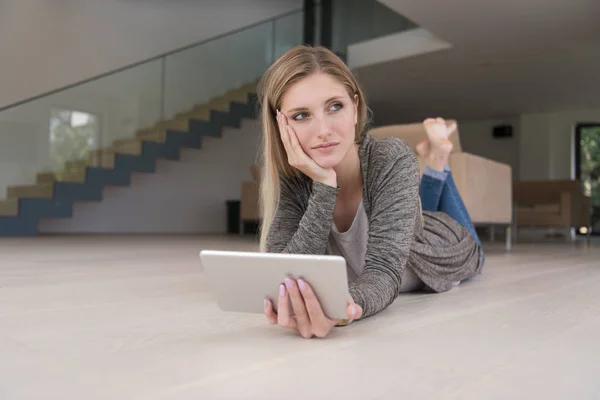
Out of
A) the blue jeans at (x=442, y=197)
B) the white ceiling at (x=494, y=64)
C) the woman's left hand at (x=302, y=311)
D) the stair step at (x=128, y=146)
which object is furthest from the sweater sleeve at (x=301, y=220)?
the stair step at (x=128, y=146)

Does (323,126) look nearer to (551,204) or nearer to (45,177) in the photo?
(45,177)

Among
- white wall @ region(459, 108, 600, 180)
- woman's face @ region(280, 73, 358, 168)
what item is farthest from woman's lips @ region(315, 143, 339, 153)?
white wall @ region(459, 108, 600, 180)

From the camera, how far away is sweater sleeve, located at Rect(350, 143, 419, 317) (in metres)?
1.10

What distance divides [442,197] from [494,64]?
569cm

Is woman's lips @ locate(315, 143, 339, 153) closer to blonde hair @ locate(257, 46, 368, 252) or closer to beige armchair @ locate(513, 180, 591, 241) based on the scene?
blonde hair @ locate(257, 46, 368, 252)

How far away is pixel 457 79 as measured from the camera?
25.8 ft

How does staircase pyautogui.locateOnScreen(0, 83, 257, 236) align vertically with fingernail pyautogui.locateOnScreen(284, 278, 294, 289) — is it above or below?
above

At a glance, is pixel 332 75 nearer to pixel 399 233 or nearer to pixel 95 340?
pixel 399 233

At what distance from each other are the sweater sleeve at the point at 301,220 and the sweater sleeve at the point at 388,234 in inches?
4.3

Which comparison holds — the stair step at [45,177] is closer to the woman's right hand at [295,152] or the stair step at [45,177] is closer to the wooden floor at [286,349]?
the wooden floor at [286,349]

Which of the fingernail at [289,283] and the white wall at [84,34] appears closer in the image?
the fingernail at [289,283]

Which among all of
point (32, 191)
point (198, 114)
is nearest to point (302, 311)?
point (32, 191)

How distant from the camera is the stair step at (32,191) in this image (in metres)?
5.39

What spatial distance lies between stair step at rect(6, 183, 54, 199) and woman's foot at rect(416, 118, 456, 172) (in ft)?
15.2
